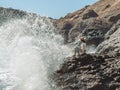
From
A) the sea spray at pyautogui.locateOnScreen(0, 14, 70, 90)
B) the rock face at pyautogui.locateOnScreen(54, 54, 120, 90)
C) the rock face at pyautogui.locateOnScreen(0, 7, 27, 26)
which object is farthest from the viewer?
the rock face at pyautogui.locateOnScreen(0, 7, 27, 26)

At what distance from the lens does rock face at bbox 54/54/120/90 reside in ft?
73.1

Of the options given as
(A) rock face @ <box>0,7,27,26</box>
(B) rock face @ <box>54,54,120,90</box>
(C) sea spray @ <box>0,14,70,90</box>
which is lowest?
(B) rock face @ <box>54,54,120,90</box>

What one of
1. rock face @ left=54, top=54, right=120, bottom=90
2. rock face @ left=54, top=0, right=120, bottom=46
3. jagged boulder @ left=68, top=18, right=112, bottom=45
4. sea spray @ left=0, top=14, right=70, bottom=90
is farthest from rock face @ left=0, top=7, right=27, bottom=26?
rock face @ left=54, top=54, right=120, bottom=90

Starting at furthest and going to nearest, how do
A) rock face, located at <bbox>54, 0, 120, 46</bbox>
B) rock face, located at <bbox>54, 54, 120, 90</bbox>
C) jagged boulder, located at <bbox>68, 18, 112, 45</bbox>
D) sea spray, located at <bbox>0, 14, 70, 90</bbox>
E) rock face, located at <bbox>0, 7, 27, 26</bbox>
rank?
rock face, located at <bbox>0, 7, 27, 26</bbox>
rock face, located at <bbox>54, 0, 120, 46</bbox>
jagged boulder, located at <bbox>68, 18, 112, 45</bbox>
sea spray, located at <bbox>0, 14, 70, 90</bbox>
rock face, located at <bbox>54, 54, 120, 90</bbox>

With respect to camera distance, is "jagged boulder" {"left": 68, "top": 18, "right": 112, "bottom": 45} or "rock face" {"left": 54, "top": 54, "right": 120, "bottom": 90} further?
"jagged boulder" {"left": 68, "top": 18, "right": 112, "bottom": 45}

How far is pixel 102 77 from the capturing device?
22.7 m

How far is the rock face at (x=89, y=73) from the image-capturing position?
22281 millimetres

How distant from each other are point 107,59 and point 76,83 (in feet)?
7.87

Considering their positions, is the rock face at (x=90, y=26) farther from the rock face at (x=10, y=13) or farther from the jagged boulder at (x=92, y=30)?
the rock face at (x=10, y=13)

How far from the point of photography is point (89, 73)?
23188 millimetres

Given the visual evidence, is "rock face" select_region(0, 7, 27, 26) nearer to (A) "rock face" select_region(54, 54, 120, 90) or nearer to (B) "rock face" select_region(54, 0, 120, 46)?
(B) "rock face" select_region(54, 0, 120, 46)

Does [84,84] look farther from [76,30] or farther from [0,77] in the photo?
[76,30]

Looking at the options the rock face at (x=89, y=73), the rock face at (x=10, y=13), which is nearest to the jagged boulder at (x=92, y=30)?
the rock face at (x=10, y=13)

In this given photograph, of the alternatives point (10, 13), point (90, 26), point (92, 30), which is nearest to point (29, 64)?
point (92, 30)
